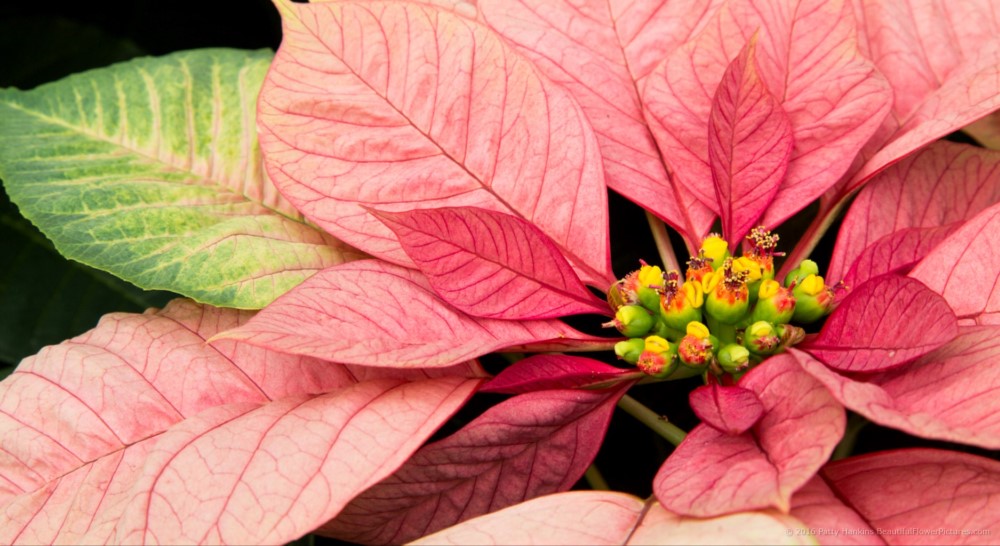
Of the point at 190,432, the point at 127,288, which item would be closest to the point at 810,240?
the point at 190,432

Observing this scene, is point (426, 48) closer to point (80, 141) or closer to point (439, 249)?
point (439, 249)

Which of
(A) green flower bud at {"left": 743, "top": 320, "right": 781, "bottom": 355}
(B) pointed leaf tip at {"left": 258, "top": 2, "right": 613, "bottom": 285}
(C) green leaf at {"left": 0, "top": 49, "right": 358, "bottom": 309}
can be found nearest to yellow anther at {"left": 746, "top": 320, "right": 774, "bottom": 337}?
(A) green flower bud at {"left": 743, "top": 320, "right": 781, "bottom": 355}

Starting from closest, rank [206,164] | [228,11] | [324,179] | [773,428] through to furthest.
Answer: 1. [773,428]
2. [324,179]
3. [206,164]
4. [228,11]

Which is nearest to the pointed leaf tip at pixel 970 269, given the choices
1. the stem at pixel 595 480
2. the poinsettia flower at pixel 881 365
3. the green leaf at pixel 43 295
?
the poinsettia flower at pixel 881 365

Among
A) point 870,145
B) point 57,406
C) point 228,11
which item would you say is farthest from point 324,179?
point 228,11

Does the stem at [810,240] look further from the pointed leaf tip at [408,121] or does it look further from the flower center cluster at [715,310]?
the pointed leaf tip at [408,121]

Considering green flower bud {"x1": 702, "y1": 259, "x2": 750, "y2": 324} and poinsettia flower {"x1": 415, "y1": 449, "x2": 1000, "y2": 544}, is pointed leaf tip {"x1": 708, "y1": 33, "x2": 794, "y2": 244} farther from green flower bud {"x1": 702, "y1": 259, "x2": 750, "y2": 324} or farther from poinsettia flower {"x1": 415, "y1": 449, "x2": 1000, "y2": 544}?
poinsettia flower {"x1": 415, "y1": 449, "x2": 1000, "y2": 544}

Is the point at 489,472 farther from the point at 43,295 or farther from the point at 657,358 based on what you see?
the point at 43,295
